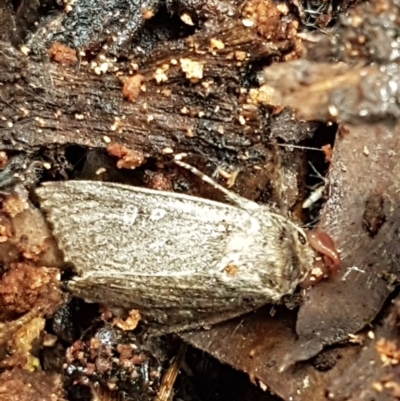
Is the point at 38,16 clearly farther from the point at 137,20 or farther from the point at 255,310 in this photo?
the point at 255,310

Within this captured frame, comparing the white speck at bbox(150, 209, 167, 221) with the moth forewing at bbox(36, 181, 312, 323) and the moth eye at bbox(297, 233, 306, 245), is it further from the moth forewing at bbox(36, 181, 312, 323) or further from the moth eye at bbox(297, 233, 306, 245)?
the moth eye at bbox(297, 233, 306, 245)

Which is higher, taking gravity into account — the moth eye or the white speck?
the white speck

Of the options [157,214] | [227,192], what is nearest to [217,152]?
[227,192]

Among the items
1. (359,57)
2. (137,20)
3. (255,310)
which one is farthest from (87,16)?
(255,310)

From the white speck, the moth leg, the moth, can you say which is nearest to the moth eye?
the moth

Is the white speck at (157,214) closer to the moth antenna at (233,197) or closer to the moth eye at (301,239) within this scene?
the moth antenna at (233,197)

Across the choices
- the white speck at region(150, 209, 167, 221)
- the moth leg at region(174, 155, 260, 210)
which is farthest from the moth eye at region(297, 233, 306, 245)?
the white speck at region(150, 209, 167, 221)

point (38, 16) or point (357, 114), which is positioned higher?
point (38, 16)
